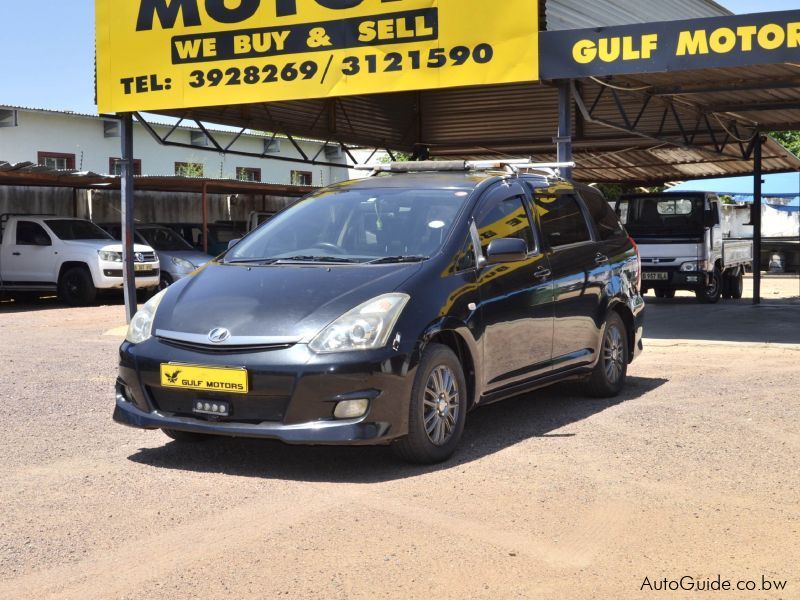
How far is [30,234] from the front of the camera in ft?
72.8

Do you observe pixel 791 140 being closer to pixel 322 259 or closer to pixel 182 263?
pixel 182 263

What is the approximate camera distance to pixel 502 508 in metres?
5.45

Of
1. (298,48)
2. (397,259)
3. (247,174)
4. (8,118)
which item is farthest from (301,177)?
(397,259)

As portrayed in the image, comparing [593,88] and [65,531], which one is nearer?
[65,531]

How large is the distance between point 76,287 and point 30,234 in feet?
4.95

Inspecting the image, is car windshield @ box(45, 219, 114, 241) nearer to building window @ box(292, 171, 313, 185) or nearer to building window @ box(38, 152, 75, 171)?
building window @ box(38, 152, 75, 171)

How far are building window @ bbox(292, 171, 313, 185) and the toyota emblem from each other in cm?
3911

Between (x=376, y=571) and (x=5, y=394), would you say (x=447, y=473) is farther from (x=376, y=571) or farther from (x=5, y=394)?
(x=5, y=394)

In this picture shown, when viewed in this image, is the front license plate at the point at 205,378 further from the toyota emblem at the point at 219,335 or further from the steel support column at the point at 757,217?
the steel support column at the point at 757,217

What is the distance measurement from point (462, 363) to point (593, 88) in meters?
14.5

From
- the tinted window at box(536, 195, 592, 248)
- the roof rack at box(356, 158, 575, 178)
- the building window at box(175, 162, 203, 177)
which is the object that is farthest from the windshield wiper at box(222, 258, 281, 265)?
the building window at box(175, 162, 203, 177)

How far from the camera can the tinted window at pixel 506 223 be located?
7.26 m

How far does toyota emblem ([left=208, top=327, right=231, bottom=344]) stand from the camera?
6.09 meters

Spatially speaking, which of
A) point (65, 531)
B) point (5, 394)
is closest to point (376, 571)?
point (65, 531)
